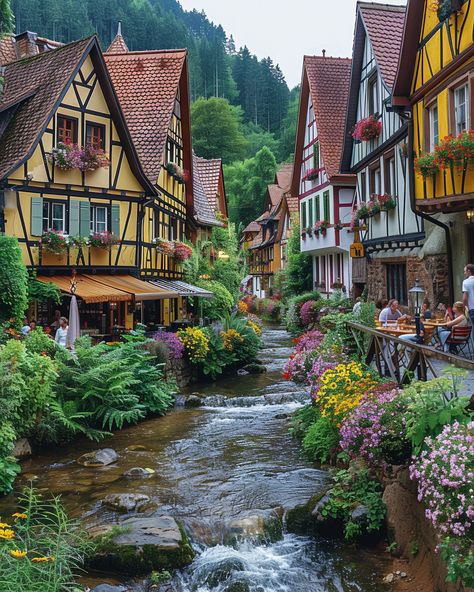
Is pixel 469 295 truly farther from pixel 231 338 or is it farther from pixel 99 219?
pixel 99 219

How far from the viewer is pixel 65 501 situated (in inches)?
364

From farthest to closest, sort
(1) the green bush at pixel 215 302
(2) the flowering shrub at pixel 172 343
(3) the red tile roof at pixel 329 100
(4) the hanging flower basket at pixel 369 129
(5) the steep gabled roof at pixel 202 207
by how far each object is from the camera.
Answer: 1. (5) the steep gabled roof at pixel 202 207
2. (3) the red tile roof at pixel 329 100
3. (1) the green bush at pixel 215 302
4. (4) the hanging flower basket at pixel 369 129
5. (2) the flowering shrub at pixel 172 343

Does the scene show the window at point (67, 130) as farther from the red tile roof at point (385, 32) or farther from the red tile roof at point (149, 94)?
the red tile roof at point (385, 32)

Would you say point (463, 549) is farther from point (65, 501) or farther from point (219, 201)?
point (219, 201)

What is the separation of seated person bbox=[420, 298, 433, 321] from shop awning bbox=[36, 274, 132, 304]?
8.52 meters

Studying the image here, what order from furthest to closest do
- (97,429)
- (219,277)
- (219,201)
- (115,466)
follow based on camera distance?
(219,201) < (219,277) < (97,429) < (115,466)

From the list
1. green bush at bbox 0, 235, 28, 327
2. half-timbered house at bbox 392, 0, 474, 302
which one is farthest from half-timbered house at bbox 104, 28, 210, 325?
half-timbered house at bbox 392, 0, 474, 302

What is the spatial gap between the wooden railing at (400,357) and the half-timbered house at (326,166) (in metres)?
16.3

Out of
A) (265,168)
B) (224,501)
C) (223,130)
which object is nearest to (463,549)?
(224,501)

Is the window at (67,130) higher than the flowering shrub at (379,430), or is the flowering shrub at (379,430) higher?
the window at (67,130)

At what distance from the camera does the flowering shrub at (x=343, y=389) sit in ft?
31.8

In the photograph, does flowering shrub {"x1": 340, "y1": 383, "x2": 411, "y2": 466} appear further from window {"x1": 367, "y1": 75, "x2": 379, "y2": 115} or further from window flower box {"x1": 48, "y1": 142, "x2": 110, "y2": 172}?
window {"x1": 367, "y1": 75, "x2": 379, "y2": 115}

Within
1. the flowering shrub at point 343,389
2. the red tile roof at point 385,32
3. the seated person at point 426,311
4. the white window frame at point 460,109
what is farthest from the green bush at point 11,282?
the red tile roof at point 385,32

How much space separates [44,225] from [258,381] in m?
8.56
